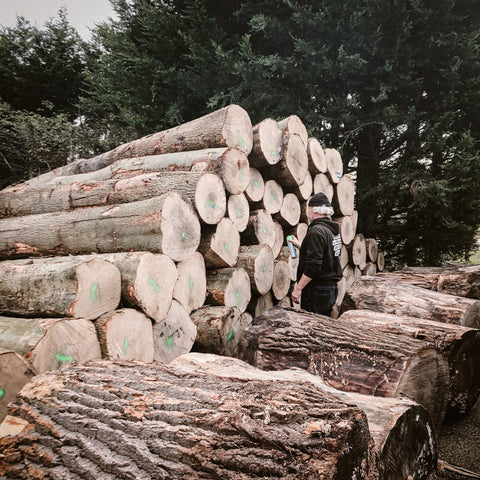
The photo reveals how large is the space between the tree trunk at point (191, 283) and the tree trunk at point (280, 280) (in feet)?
3.21

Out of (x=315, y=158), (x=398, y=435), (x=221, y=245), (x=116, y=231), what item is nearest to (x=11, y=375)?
(x=116, y=231)

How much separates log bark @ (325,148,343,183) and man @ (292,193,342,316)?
146 centimetres

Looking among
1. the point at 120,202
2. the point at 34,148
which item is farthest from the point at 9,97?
the point at 120,202

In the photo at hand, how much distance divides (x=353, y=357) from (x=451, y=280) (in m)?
2.47

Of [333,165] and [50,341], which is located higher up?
[333,165]

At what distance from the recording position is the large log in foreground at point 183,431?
0.82m

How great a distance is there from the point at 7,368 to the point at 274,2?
21.1 ft

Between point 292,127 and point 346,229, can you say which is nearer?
point 292,127

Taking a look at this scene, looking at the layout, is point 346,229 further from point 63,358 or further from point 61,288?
point 63,358

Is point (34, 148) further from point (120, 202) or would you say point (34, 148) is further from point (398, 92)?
point (398, 92)

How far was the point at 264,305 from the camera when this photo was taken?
3.29 metres

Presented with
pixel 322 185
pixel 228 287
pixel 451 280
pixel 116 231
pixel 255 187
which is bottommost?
pixel 451 280

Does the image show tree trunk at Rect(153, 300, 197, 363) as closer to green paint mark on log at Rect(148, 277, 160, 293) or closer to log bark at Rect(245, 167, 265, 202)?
green paint mark on log at Rect(148, 277, 160, 293)

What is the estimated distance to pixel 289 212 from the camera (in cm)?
378
